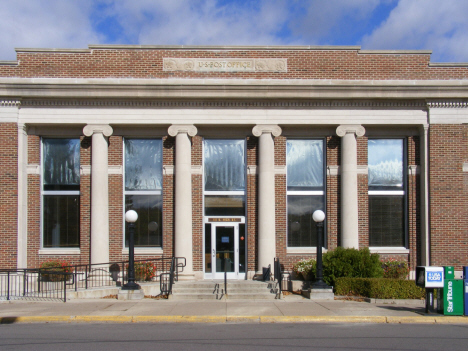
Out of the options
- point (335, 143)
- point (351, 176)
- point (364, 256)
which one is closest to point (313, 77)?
point (335, 143)

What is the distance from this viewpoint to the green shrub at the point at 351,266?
16.8 m

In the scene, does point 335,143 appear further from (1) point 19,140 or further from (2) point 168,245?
(1) point 19,140

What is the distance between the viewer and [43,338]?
976 centimetres

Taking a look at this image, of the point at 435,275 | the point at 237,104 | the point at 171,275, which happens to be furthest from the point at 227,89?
the point at 435,275

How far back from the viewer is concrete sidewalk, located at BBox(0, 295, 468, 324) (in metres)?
12.2

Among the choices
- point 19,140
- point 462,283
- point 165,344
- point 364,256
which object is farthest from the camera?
point 19,140

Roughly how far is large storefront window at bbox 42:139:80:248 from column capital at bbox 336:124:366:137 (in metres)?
10.0

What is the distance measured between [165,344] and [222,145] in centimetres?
1130

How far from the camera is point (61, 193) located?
1912 cm

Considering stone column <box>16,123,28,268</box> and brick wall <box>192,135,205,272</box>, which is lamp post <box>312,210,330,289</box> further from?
stone column <box>16,123,28,268</box>

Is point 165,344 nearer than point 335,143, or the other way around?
point 165,344

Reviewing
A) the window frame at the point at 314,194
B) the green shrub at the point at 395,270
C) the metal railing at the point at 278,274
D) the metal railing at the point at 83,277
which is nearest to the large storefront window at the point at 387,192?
the green shrub at the point at 395,270

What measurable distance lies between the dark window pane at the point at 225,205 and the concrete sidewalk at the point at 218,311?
4588 mm

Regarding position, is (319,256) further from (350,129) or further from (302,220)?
(350,129)
